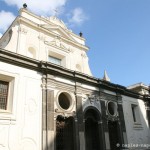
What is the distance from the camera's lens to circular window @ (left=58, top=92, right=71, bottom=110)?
529 inches

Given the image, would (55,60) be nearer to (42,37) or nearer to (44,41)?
(44,41)

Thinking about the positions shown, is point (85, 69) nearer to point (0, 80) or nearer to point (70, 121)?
point (70, 121)

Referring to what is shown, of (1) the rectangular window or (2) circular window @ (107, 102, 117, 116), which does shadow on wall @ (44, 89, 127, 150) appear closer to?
(2) circular window @ (107, 102, 117, 116)

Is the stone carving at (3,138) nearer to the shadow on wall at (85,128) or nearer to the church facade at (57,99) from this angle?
the church facade at (57,99)

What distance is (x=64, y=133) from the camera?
1266 centimetres

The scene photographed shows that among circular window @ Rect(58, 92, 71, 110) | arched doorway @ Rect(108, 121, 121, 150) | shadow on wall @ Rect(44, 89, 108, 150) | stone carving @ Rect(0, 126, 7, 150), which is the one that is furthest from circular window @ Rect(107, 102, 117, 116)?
stone carving @ Rect(0, 126, 7, 150)

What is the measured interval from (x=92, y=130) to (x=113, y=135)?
1967 millimetres

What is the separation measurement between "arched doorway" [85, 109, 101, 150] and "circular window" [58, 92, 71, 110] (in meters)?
1.68

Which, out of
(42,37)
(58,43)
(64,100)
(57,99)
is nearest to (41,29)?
(42,37)

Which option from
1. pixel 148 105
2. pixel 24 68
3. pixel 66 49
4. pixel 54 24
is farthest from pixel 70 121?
pixel 148 105

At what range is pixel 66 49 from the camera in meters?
17.2

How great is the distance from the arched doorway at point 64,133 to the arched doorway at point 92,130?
5.29ft

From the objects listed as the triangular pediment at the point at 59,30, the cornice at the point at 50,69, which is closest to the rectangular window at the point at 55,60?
the triangular pediment at the point at 59,30

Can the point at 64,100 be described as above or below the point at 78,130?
above
